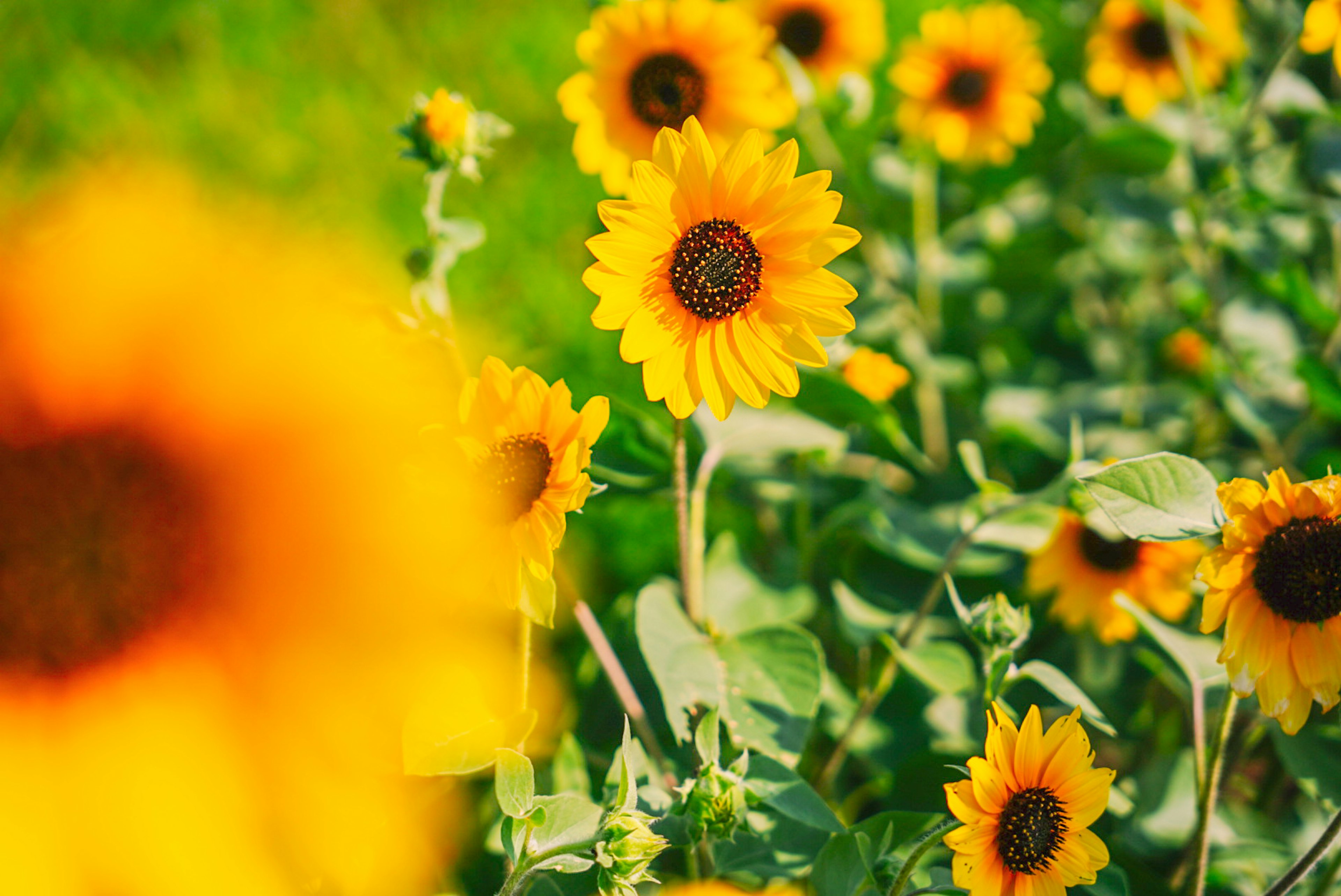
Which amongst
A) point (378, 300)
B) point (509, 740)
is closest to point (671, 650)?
point (509, 740)

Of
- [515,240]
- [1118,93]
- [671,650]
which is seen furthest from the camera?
[515,240]

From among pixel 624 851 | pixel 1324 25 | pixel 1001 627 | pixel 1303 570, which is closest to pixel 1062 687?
pixel 1001 627

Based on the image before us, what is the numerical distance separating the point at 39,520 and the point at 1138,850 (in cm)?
83

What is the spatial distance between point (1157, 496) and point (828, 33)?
0.82 metres

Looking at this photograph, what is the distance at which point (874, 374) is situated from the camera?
100 centimetres

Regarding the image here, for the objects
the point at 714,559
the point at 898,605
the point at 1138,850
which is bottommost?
the point at 1138,850

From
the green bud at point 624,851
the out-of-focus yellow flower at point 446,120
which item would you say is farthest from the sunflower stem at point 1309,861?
the out-of-focus yellow flower at point 446,120

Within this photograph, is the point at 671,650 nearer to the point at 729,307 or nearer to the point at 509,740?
the point at 509,740

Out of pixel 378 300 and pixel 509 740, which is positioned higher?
pixel 378 300

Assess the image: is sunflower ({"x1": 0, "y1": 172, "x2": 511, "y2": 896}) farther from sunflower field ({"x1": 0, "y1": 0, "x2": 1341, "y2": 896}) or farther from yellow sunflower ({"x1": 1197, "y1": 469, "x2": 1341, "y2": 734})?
yellow sunflower ({"x1": 1197, "y1": 469, "x2": 1341, "y2": 734})

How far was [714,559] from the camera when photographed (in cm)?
87

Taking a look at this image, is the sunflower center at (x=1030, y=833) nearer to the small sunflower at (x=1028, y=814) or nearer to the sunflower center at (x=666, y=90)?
the small sunflower at (x=1028, y=814)

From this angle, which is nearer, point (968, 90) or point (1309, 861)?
point (1309, 861)

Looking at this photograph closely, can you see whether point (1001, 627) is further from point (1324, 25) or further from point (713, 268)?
point (1324, 25)
